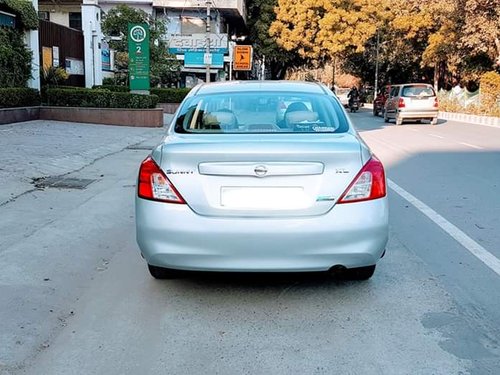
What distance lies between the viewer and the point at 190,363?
3.49 meters

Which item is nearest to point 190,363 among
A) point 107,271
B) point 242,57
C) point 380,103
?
point 107,271

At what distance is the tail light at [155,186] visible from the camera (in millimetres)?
4227

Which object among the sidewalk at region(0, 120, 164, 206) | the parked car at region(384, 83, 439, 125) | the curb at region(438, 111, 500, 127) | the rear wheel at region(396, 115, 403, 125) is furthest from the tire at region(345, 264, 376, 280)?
the curb at region(438, 111, 500, 127)

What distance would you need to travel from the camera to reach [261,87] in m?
5.61

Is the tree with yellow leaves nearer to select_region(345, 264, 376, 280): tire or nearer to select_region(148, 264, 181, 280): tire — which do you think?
select_region(345, 264, 376, 280): tire

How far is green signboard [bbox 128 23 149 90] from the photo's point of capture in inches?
878

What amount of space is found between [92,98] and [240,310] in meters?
18.5

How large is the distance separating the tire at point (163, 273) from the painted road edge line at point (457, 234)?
272 cm

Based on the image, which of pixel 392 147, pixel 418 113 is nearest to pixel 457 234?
pixel 392 147

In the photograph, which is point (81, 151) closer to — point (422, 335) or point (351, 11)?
point (422, 335)

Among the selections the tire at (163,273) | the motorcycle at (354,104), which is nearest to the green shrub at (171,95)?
the motorcycle at (354,104)

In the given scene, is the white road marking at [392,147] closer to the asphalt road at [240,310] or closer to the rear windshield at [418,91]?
the asphalt road at [240,310]

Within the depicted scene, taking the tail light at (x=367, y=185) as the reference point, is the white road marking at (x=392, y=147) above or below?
below

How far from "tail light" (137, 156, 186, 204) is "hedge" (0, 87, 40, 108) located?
15.5m
